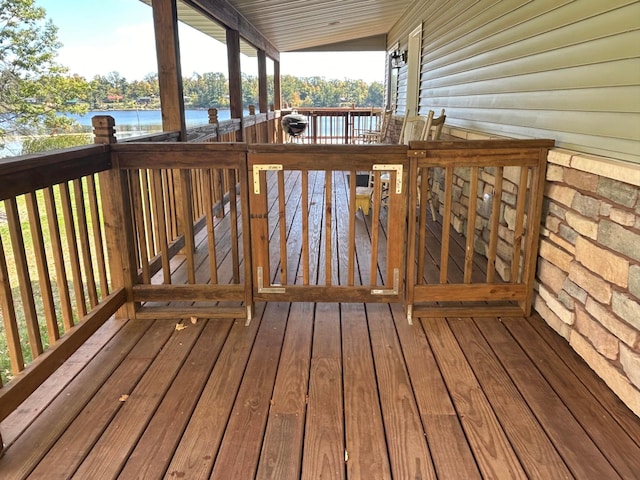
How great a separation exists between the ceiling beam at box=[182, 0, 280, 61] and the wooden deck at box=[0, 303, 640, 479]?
3373 mm

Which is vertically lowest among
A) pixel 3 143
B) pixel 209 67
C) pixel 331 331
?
pixel 331 331

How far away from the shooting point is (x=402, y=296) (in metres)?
2.74

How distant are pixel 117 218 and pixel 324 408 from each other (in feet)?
5.15

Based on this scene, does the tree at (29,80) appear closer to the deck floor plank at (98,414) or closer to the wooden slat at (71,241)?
the wooden slat at (71,241)

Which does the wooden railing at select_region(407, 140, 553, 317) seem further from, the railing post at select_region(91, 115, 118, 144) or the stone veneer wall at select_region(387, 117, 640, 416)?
the railing post at select_region(91, 115, 118, 144)

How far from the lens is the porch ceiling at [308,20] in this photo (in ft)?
20.0

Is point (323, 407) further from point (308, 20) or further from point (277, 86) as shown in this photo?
point (277, 86)

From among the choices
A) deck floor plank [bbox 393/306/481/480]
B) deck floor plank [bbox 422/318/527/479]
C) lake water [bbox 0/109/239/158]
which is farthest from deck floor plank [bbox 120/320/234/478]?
lake water [bbox 0/109/239/158]

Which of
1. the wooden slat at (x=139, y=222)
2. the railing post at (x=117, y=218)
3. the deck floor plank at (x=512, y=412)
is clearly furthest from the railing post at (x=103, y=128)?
the deck floor plank at (x=512, y=412)

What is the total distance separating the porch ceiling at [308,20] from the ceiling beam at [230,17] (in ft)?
0.04

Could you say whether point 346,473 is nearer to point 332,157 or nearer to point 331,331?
point 331,331

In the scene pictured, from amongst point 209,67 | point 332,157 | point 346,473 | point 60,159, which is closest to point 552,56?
point 332,157

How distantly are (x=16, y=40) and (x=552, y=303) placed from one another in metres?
6.40

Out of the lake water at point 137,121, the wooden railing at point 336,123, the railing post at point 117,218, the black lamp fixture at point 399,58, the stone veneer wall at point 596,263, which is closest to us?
the stone veneer wall at point 596,263
